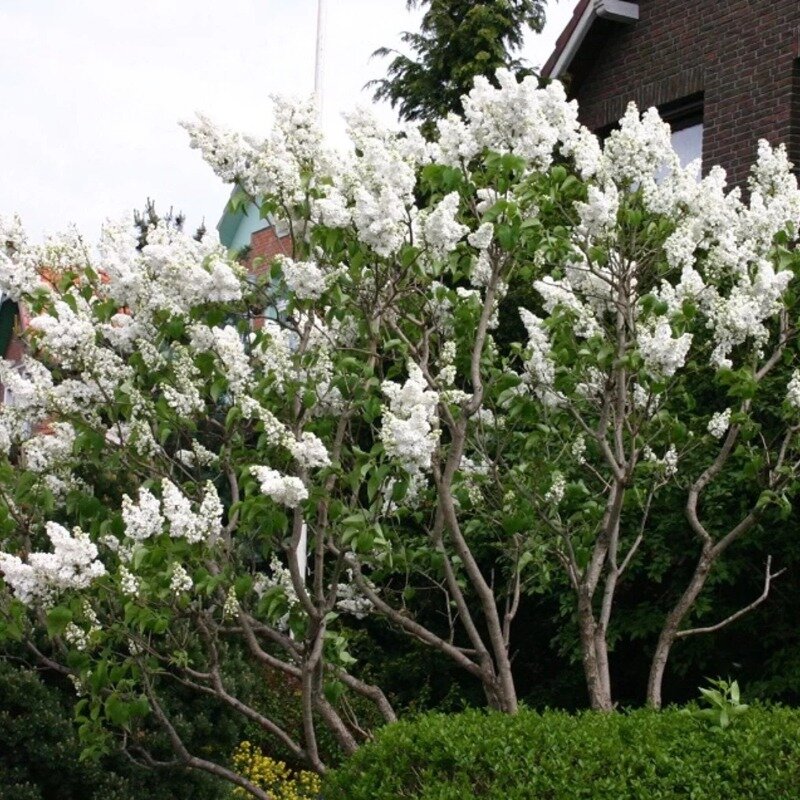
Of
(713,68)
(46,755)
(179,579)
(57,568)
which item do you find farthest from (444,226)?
(713,68)

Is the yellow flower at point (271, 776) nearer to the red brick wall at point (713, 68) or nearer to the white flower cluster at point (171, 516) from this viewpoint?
the white flower cluster at point (171, 516)

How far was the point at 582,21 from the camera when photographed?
14844 millimetres

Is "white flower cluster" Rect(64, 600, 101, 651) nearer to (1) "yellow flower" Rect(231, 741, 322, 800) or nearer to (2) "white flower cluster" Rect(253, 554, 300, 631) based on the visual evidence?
(2) "white flower cluster" Rect(253, 554, 300, 631)

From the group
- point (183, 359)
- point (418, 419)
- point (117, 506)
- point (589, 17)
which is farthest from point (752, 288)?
point (589, 17)

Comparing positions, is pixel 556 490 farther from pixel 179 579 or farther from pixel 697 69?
pixel 697 69

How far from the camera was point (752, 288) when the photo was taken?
649 cm

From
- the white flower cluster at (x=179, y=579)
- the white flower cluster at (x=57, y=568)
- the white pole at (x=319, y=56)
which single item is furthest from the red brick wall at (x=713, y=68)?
the white flower cluster at (x=57, y=568)

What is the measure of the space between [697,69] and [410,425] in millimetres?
9624

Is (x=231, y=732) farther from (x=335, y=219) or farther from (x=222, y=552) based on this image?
(x=335, y=219)

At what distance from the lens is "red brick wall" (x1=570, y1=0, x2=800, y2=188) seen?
13.1 metres

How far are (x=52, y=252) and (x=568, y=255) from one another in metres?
2.36

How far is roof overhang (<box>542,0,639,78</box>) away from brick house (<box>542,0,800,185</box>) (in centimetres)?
1

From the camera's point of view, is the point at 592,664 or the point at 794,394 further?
the point at 592,664

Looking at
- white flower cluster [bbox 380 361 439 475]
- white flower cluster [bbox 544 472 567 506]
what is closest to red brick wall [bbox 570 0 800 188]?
white flower cluster [bbox 544 472 567 506]
